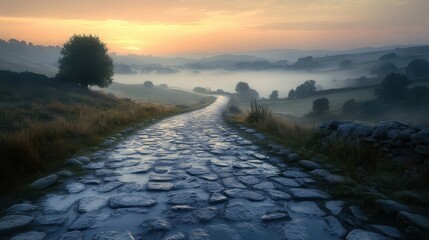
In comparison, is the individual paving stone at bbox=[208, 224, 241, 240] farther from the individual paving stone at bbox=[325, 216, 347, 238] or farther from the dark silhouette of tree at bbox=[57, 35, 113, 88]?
the dark silhouette of tree at bbox=[57, 35, 113, 88]

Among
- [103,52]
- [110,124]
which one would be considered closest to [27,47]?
[103,52]

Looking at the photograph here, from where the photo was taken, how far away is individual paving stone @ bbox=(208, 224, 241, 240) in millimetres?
3197

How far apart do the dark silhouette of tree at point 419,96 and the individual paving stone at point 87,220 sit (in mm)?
57668

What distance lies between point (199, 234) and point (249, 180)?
223 centimetres

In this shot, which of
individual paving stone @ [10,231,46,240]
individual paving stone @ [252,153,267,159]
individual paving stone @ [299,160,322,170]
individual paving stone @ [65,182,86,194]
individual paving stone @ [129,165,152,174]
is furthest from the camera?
individual paving stone @ [252,153,267,159]

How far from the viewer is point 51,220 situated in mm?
3562

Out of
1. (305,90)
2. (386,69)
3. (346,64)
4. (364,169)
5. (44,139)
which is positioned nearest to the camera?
(364,169)

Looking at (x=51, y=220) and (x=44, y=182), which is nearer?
(x=51, y=220)

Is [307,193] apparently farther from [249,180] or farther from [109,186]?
[109,186]

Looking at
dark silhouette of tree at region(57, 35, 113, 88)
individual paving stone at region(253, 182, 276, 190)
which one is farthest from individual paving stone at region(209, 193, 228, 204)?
dark silhouette of tree at region(57, 35, 113, 88)

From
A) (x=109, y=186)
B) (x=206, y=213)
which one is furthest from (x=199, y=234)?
(x=109, y=186)

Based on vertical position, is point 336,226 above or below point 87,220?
below

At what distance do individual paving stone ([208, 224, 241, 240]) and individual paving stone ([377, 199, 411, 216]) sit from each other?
2.11 meters

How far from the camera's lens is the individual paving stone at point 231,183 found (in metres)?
4.95
